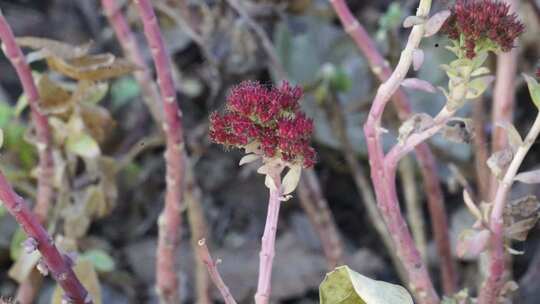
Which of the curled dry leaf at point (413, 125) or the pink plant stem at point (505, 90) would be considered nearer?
the curled dry leaf at point (413, 125)

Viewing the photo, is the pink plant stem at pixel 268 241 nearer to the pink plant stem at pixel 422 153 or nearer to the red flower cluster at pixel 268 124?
the red flower cluster at pixel 268 124

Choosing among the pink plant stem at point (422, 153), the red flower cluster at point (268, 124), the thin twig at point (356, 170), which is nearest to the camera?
the red flower cluster at point (268, 124)

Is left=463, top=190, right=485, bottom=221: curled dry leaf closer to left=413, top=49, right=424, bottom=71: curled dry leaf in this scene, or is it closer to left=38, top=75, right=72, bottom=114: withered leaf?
left=413, top=49, right=424, bottom=71: curled dry leaf

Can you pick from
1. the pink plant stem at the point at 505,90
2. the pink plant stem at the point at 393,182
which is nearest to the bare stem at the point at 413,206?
the pink plant stem at the point at 505,90

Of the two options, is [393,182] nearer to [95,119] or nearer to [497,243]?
[497,243]

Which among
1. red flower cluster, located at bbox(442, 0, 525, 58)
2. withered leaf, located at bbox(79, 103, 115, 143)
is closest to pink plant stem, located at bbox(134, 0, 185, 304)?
withered leaf, located at bbox(79, 103, 115, 143)

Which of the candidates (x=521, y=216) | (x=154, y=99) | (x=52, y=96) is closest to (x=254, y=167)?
(x=154, y=99)

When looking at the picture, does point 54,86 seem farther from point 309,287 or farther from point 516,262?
point 516,262
